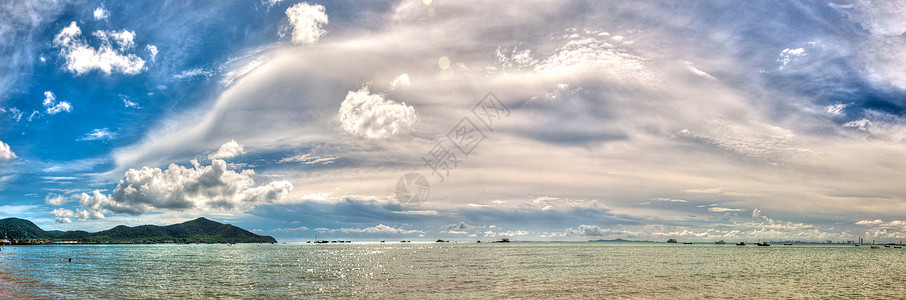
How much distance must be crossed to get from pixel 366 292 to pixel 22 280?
187 feet

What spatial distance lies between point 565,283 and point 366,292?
2848 centimetres

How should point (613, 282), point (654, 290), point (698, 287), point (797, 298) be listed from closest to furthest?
point (797, 298) < point (654, 290) < point (698, 287) < point (613, 282)

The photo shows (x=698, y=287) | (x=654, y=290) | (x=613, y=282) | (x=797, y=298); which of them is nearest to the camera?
(x=797, y=298)

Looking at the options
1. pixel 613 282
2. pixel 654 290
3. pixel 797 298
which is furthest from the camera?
pixel 613 282

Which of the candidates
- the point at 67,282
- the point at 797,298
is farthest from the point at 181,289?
the point at 797,298

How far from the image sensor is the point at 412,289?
186 ft

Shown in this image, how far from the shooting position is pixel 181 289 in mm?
57750

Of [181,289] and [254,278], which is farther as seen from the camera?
[254,278]

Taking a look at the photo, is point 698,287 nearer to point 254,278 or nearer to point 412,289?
point 412,289

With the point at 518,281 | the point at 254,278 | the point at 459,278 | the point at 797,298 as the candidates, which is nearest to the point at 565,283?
the point at 518,281

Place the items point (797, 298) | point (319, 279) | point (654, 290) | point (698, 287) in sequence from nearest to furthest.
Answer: point (797, 298), point (654, 290), point (698, 287), point (319, 279)

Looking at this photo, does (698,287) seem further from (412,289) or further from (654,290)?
(412,289)

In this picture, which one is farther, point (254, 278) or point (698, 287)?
point (254, 278)

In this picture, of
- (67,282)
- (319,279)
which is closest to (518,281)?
(319,279)
